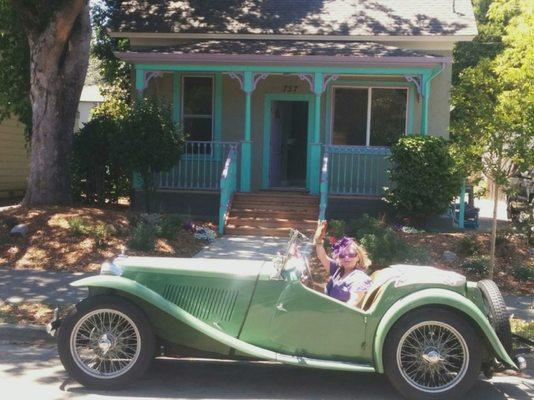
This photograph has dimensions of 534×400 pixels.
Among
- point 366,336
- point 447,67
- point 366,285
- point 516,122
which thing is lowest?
point 366,336

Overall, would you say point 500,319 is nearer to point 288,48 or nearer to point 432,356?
point 432,356

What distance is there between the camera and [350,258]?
5.56 meters

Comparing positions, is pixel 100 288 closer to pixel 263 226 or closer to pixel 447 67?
pixel 263 226

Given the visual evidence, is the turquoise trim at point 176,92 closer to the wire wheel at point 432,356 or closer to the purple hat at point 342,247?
the purple hat at point 342,247

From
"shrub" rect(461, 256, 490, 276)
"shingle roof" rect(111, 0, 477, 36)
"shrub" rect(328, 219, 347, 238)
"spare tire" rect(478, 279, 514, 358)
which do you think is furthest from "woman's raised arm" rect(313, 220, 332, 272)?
"shingle roof" rect(111, 0, 477, 36)

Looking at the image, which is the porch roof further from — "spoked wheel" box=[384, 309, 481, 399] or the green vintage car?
"spoked wheel" box=[384, 309, 481, 399]

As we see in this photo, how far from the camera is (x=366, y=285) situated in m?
5.40

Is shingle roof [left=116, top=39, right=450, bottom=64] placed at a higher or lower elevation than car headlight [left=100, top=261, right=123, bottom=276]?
higher

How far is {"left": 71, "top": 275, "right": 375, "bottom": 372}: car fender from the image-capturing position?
5020 millimetres

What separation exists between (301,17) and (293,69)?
2918 mm

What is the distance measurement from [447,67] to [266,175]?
497 centimetres

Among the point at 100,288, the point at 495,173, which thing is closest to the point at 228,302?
the point at 100,288

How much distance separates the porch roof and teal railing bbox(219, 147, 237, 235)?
2048 mm

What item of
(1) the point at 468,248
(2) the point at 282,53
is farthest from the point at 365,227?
(2) the point at 282,53
